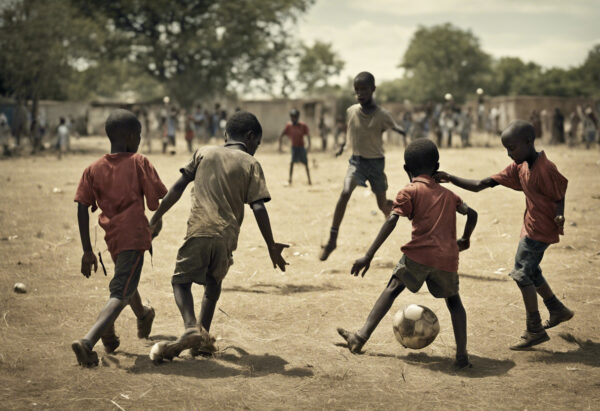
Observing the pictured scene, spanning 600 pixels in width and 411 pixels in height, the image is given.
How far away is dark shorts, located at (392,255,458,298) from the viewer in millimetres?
4410

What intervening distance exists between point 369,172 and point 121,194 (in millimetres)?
3825

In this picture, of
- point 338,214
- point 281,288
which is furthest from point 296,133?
point 281,288

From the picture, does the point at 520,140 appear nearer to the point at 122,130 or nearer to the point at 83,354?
the point at 122,130

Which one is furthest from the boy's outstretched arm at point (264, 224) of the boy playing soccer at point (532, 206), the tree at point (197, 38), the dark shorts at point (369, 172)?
the tree at point (197, 38)

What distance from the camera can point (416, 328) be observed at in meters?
4.64

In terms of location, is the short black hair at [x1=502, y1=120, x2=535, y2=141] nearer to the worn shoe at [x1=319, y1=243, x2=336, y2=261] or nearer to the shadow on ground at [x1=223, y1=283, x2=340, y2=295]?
the shadow on ground at [x1=223, y1=283, x2=340, y2=295]

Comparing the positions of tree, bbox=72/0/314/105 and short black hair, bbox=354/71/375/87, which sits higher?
tree, bbox=72/0/314/105

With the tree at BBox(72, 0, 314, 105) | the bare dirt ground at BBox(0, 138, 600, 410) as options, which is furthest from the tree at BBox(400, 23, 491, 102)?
the bare dirt ground at BBox(0, 138, 600, 410)

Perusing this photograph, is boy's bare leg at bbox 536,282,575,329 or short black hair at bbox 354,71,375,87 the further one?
short black hair at bbox 354,71,375,87

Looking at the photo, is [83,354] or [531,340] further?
[531,340]

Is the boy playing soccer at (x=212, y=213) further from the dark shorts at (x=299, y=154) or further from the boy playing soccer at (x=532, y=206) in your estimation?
the dark shorts at (x=299, y=154)

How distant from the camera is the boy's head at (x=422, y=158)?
4.50m

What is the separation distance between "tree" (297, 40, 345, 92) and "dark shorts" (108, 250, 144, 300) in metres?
82.2

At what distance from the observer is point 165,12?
42250 mm
